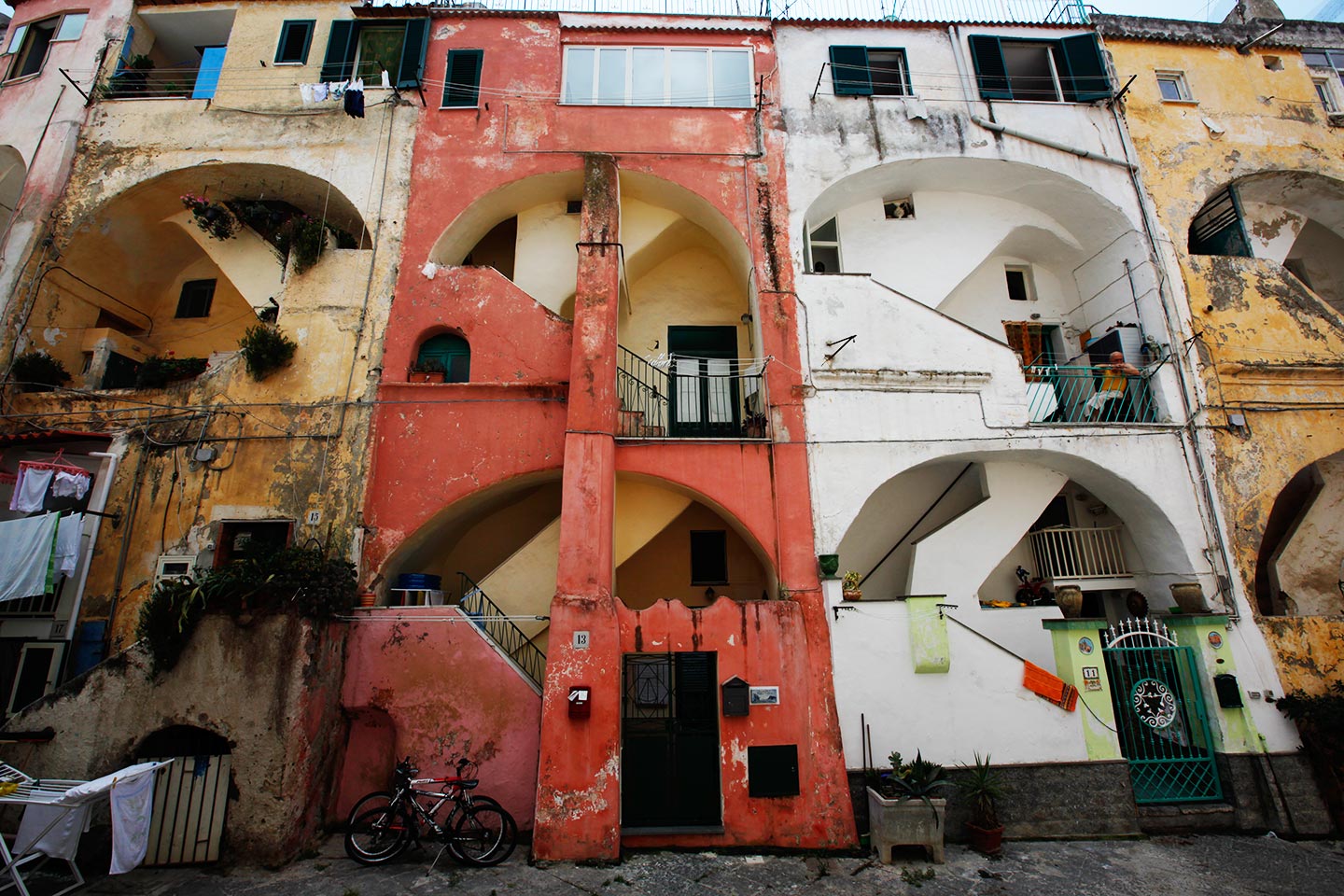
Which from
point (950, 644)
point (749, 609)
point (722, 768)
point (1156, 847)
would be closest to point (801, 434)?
point (749, 609)

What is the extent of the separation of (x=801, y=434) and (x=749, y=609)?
9.75ft

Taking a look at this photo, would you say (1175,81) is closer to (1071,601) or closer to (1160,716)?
(1071,601)

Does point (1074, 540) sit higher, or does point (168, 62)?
point (168, 62)

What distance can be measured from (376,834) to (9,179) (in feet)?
51.7

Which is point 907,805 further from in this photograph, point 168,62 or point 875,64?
point 168,62

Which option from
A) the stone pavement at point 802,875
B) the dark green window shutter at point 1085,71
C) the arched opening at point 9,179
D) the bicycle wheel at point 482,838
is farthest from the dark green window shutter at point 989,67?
the arched opening at point 9,179

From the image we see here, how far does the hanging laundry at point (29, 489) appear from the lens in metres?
9.53

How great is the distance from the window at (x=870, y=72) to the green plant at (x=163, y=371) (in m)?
13.0

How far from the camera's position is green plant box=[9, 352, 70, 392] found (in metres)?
11.0

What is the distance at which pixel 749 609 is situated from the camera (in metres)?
Result: 9.16

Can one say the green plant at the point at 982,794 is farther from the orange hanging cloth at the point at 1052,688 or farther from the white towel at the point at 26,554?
the white towel at the point at 26,554

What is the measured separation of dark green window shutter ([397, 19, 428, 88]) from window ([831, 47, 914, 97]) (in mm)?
8192

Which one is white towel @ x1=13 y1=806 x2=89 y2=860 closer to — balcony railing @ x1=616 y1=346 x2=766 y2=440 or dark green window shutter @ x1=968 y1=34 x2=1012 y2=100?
balcony railing @ x1=616 y1=346 x2=766 y2=440

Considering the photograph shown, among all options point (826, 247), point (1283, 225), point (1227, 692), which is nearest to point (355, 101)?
point (826, 247)
